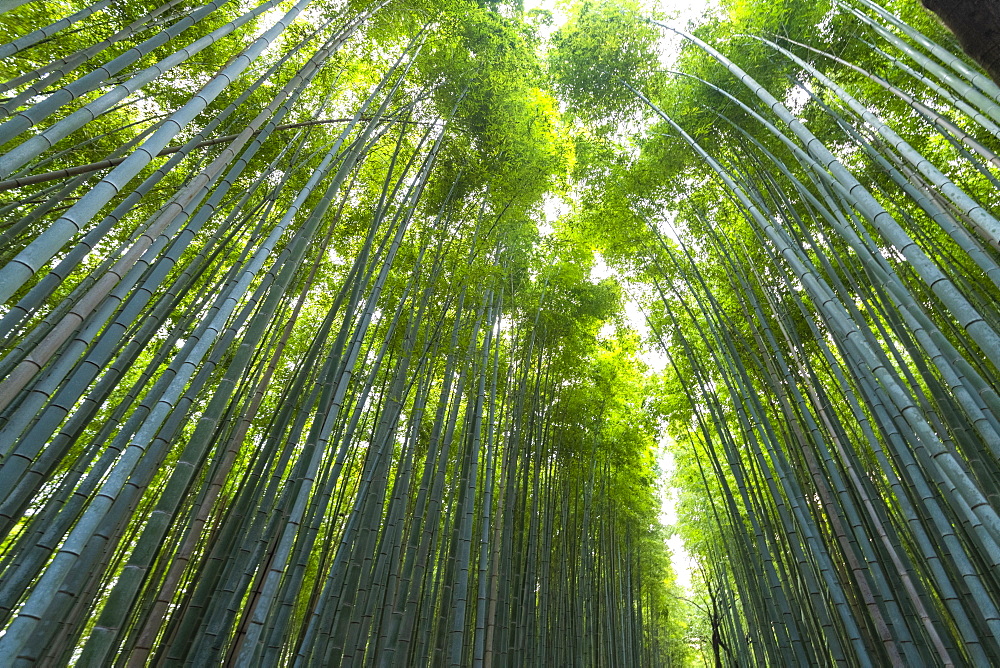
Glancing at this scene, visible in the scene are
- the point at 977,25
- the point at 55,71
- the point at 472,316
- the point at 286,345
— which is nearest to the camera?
the point at 977,25

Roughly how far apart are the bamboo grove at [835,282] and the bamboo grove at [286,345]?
1026 millimetres

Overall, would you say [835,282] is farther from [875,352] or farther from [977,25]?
[977,25]

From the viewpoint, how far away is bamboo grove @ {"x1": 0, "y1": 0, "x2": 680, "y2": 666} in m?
1.58

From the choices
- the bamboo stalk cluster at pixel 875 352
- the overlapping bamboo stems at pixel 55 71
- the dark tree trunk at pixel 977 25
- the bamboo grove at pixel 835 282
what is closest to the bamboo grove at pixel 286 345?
the overlapping bamboo stems at pixel 55 71

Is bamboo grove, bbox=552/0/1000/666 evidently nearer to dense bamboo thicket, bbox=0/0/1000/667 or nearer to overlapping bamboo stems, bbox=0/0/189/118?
dense bamboo thicket, bbox=0/0/1000/667

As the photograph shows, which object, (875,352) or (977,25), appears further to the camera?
(875,352)

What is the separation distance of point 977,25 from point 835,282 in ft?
4.03

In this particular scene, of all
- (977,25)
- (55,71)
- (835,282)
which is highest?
(55,71)

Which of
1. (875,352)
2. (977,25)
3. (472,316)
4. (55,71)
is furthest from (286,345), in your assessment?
(977,25)

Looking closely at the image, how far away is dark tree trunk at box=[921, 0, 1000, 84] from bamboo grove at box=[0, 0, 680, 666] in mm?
2264

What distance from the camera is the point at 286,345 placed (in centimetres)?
441

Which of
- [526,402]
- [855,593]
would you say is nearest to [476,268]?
[526,402]

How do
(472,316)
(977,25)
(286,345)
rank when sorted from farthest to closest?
(472,316) < (286,345) < (977,25)

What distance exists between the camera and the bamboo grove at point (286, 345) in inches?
62.2
